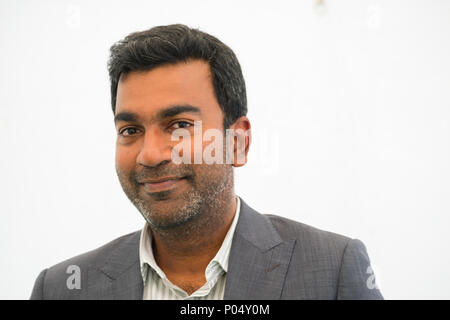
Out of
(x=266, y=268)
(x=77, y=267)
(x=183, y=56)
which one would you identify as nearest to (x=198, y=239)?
(x=266, y=268)

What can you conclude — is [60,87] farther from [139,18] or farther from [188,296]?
→ [188,296]

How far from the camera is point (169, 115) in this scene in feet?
4.38

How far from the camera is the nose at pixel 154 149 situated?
130cm

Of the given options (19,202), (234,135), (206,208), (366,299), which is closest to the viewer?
(366,299)

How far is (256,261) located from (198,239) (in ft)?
0.70

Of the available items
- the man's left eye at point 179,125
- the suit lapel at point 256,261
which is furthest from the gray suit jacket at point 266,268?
the man's left eye at point 179,125

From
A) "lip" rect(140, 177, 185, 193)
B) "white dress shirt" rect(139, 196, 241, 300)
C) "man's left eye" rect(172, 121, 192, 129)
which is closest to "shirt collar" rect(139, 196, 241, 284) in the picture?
"white dress shirt" rect(139, 196, 241, 300)

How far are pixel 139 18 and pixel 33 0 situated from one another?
0.69 m

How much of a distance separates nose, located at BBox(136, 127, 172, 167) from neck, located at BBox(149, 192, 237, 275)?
237mm

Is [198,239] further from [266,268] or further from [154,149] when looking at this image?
[154,149]

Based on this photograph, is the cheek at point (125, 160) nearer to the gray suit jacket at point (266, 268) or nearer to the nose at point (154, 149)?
the nose at point (154, 149)

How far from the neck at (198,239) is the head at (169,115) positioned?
0.02 metres
